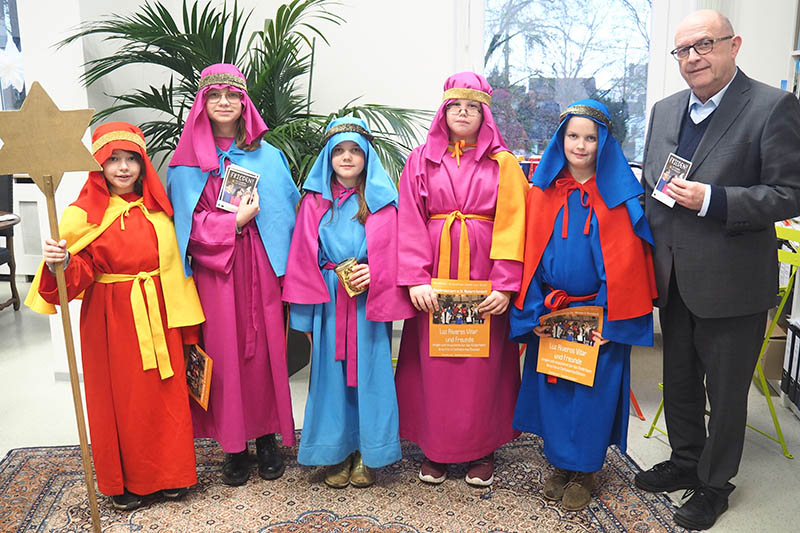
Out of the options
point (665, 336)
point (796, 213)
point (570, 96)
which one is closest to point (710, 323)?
point (665, 336)

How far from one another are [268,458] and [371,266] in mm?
953

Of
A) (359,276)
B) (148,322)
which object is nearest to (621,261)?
(359,276)

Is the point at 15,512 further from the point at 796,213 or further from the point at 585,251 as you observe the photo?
the point at 796,213

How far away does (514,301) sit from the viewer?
2451mm

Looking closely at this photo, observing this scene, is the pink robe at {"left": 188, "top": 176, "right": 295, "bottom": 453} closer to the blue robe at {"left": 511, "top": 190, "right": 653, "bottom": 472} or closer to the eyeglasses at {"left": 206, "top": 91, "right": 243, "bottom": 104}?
the eyeglasses at {"left": 206, "top": 91, "right": 243, "bottom": 104}

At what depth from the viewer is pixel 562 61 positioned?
424cm

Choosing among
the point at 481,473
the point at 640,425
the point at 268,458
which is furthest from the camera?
the point at 640,425

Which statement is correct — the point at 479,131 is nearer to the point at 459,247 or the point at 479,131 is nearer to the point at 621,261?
the point at 459,247

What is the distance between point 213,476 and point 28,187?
398 centimetres

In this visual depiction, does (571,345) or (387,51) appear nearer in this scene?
(571,345)

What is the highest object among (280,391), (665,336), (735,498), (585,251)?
(585,251)

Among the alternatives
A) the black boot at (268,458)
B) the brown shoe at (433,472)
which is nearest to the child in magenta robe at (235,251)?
the black boot at (268,458)

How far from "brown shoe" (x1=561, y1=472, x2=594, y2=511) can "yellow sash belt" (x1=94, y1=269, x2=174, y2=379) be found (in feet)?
5.08

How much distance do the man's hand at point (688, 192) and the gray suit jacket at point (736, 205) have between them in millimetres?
86
